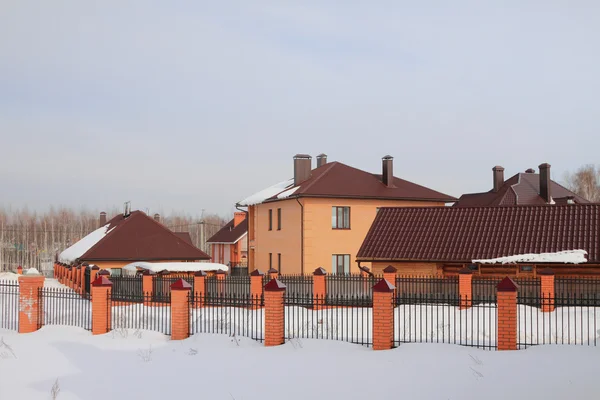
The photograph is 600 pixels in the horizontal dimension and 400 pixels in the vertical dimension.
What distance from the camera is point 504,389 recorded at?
981cm

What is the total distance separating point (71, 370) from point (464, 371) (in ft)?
24.0

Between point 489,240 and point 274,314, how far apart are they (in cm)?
1229

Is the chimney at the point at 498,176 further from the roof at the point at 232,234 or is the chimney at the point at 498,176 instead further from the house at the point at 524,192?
the roof at the point at 232,234

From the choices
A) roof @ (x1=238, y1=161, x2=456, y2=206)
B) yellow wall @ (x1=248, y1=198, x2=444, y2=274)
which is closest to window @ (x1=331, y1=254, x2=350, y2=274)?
yellow wall @ (x1=248, y1=198, x2=444, y2=274)

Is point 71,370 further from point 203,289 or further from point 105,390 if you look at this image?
point 203,289

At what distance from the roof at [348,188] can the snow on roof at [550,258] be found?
11256 millimetres

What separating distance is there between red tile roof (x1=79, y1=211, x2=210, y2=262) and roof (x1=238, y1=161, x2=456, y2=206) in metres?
4.95

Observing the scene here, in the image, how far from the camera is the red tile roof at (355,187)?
3191cm

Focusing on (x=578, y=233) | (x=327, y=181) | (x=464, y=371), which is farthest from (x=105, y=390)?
(x=327, y=181)

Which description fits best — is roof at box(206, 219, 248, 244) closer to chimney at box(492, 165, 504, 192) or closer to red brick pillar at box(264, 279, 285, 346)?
chimney at box(492, 165, 504, 192)

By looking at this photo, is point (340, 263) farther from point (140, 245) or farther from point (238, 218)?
point (238, 218)

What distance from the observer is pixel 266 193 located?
36.8 meters

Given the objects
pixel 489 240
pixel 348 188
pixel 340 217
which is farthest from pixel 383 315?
pixel 348 188

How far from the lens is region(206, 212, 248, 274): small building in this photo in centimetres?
5575
